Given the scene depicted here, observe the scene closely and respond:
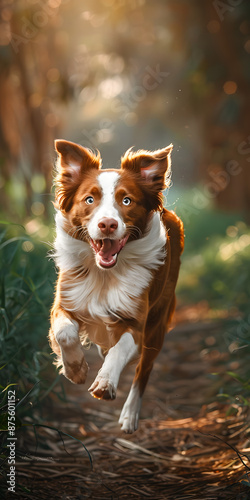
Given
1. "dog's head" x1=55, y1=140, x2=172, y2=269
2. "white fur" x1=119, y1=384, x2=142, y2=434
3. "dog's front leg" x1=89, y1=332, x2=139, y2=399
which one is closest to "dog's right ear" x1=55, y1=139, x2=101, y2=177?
"dog's head" x1=55, y1=140, x2=172, y2=269

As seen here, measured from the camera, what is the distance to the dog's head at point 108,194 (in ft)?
5.68

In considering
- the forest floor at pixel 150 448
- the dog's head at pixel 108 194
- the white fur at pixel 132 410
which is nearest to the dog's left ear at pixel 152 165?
the dog's head at pixel 108 194

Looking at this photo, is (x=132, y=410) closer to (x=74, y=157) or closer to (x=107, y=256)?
(x=107, y=256)

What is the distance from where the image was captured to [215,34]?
6672 millimetres

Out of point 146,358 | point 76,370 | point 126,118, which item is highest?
point 126,118

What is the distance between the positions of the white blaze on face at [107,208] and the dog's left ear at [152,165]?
0.07m

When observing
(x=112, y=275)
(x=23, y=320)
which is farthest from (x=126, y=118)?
(x=112, y=275)

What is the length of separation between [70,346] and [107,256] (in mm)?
320

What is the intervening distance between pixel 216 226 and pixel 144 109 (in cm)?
176

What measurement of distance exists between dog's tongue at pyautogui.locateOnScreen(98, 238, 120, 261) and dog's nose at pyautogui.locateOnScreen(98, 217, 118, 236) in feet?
0.17

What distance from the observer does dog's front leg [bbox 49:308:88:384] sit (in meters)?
1.80

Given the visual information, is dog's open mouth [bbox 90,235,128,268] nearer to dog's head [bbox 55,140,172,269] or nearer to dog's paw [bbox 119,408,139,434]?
dog's head [bbox 55,140,172,269]

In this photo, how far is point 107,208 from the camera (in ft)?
5.70

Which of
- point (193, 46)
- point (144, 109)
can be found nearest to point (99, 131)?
point (144, 109)
